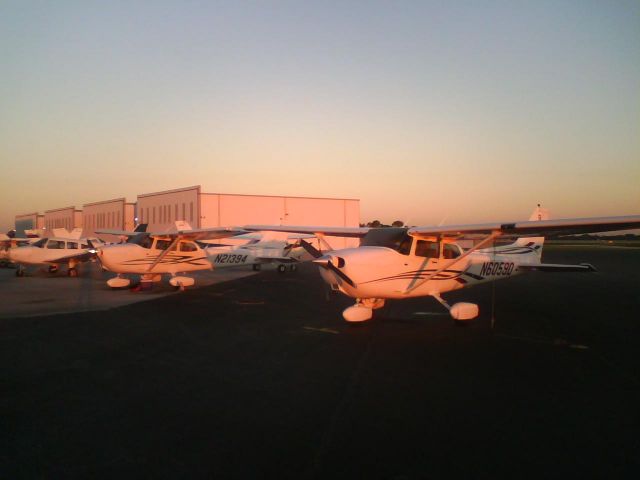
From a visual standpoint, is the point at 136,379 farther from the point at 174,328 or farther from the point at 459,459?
the point at 459,459

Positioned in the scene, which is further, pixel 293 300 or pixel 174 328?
pixel 293 300

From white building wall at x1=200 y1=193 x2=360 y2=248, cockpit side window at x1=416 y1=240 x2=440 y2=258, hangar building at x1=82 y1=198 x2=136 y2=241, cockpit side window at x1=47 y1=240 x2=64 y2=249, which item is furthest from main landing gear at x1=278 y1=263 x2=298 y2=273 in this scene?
hangar building at x1=82 y1=198 x2=136 y2=241

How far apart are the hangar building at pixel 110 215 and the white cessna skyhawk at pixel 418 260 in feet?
156

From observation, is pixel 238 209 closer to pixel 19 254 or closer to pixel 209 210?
pixel 209 210

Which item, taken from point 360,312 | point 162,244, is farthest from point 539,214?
point 162,244

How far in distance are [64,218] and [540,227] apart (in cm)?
7972

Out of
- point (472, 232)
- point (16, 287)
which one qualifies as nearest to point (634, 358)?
point (472, 232)

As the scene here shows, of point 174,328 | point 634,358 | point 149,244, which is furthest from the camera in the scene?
point 149,244

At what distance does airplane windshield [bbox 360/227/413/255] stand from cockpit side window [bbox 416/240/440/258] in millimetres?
281

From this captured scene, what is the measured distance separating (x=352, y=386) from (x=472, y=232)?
5587 mm

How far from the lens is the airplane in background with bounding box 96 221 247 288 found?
16016 millimetres

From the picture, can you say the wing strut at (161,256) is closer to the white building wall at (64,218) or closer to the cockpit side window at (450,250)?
the cockpit side window at (450,250)

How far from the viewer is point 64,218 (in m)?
73.8

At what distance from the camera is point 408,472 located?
146 inches
